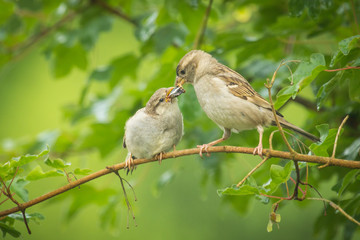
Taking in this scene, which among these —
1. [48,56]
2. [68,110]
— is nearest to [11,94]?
[68,110]

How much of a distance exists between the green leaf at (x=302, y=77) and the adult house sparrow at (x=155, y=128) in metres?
0.65

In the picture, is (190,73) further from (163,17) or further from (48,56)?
(48,56)

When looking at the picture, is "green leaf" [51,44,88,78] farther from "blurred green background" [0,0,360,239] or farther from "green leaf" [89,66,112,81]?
"green leaf" [89,66,112,81]

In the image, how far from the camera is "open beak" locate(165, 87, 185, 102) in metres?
Result: 1.86

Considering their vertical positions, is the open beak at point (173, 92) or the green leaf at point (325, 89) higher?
the open beak at point (173, 92)

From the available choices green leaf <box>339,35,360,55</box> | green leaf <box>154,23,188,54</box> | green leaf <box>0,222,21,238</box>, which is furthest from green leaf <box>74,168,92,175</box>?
green leaf <box>154,23,188,54</box>

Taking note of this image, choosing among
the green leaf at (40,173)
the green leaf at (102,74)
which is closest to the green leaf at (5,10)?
the green leaf at (102,74)

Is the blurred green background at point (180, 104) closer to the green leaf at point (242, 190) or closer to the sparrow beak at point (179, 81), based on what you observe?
the sparrow beak at point (179, 81)

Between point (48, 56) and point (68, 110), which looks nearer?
point (48, 56)

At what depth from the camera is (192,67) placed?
2.01 m

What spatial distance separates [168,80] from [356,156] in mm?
896

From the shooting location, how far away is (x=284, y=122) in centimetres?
199

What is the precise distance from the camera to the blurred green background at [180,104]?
2.45m

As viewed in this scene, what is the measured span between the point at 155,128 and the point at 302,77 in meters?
0.82
